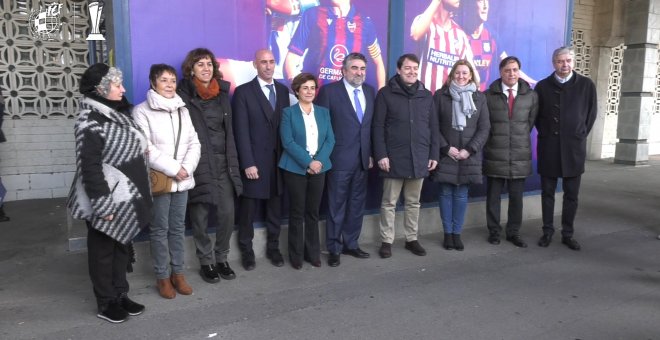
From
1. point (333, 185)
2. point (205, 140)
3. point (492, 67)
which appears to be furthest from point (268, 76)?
point (492, 67)

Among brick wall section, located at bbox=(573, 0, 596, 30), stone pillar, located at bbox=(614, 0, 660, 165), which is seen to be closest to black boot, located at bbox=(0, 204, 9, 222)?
brick wall section, located at bbox=(573, 0, 596, 30)

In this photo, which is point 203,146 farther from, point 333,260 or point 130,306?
point 333,260

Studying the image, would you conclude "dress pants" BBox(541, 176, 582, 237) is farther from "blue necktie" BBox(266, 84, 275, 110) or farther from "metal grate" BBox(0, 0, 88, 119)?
"metal grate" BBox(0, 0, 88, 119)

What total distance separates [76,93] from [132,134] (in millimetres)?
4824

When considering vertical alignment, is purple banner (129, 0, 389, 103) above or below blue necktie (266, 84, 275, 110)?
above

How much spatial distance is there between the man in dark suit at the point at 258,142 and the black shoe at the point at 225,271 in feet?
0.73

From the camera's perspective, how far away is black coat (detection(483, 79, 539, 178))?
16.7ft

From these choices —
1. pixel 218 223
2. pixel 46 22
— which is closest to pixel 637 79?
pixel 218 223

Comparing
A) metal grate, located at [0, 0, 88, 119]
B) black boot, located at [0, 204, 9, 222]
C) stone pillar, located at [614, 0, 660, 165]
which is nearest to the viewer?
black boot, located at [0, 204, 9, 222]

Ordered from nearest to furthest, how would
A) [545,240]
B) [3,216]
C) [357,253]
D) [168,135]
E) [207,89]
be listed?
[168,135], [207,89], [357,253], [545,240], [3,216]

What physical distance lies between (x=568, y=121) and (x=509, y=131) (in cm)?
58

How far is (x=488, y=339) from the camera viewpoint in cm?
314

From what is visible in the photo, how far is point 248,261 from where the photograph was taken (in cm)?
439

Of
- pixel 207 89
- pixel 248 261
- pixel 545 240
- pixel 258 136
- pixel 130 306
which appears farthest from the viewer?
pixel 545 240
